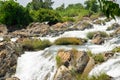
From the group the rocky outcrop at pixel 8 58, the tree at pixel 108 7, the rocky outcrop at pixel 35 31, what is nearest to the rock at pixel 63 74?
the rocky outcrop at pixel 8 58

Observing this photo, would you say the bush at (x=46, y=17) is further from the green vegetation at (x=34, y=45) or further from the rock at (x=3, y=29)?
the green vegetation at (x=34, y=45)

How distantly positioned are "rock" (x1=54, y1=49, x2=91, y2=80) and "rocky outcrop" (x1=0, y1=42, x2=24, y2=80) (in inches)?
140

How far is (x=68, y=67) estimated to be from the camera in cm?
1722

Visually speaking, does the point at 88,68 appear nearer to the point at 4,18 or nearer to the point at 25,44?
the point at 25,44

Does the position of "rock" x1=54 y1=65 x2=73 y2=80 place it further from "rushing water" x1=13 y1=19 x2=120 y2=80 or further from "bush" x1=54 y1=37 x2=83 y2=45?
"bush" x1=54 y1=37 x2=83 y2=45

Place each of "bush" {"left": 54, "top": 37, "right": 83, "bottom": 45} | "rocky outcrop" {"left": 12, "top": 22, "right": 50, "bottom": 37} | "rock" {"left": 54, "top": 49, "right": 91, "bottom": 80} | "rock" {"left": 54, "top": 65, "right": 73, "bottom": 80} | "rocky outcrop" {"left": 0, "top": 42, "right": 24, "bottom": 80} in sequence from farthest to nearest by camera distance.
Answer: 1. "rocky outcrop" {"left": 12, "top": 22, "right": 50, "bottom": 37}
2. "bush" {"left": 54, "top": 37, "right": 83, "bottom": 45}
3. "rocky outcrop" {"left": 0, "top": 42, "right": 24, "bottom": 80}
4. "rock" {"left": 54, "top": 49, "right": 91, "bottom": 80}
5. "rock" {"left": 54, "top": 65, "right": 73, "bottom": 80}

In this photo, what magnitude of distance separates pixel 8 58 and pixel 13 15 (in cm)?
2525

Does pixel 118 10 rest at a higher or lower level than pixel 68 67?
higher

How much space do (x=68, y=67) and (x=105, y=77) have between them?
12.9 feet

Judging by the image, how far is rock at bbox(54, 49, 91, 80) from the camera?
15.9m

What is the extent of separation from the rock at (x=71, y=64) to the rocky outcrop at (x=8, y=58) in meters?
3.54

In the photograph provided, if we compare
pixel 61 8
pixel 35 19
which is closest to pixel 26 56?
pixel 35 19

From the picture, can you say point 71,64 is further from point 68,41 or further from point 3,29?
point 3,29

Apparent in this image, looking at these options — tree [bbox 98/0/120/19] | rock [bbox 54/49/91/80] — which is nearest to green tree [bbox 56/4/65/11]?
rock [bbox 54/49/91/80]
